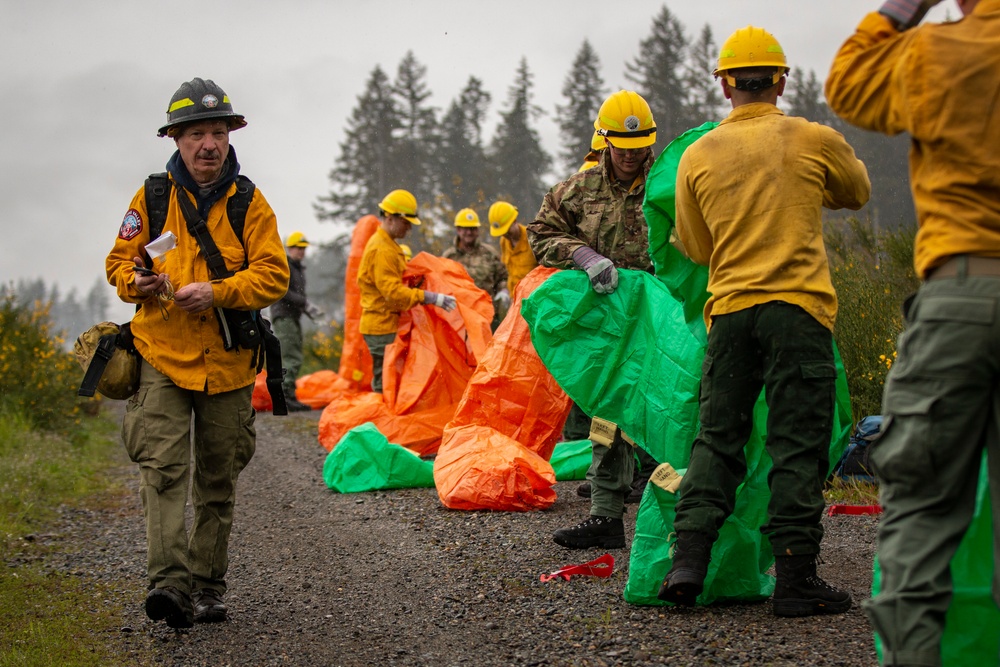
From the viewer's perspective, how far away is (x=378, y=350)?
1043 centimetres

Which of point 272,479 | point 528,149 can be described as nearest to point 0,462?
point 272,479

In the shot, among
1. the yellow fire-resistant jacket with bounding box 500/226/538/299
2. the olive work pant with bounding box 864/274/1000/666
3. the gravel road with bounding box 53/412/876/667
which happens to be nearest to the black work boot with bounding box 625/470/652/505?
the gravel road with bounding box 53/412/876/667

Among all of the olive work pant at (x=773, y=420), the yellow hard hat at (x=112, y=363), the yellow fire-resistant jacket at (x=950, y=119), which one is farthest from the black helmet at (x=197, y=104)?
the yellow fire-resistant jacket at (x=950, y=119)

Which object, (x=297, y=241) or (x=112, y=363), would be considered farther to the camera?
(x=297, y=241)

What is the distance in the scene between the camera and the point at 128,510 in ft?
25.0

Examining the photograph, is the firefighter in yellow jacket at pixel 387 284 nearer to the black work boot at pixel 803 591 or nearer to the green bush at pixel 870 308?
the green bush at pixel 870 308

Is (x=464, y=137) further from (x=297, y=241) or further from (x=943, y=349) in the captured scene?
(x=943, y=349)

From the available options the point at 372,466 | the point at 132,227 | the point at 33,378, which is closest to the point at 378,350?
the point at 372,466

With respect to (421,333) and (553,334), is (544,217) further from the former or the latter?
(421,333)

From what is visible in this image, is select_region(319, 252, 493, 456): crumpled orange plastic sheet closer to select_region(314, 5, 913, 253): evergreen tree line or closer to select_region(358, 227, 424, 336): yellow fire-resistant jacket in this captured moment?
select_region(358, 227, 424, 336): yellow fire-resistant jacket

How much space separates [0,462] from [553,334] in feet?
17.9

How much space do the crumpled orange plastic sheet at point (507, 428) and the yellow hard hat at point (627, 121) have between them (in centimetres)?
126

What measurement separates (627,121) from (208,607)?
9.76 ft

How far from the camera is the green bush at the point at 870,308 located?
22.5 feet
